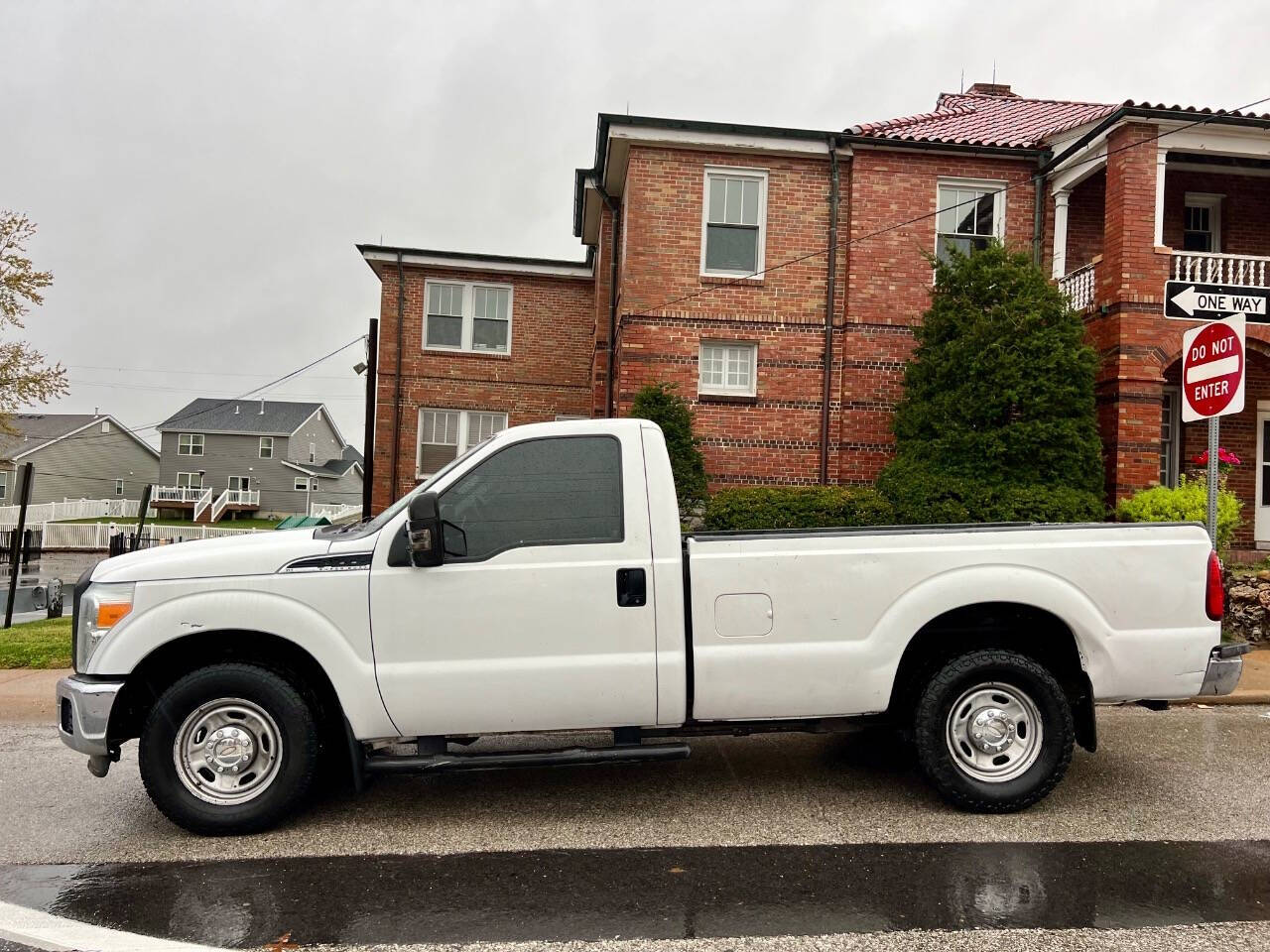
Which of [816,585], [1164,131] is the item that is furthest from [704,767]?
[1164,131]

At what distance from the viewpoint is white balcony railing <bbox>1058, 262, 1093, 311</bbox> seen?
13.3 meters

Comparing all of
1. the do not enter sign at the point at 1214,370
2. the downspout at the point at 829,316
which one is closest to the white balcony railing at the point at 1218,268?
the downspout at the point at 829,316

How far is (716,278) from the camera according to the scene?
1440 centimetres

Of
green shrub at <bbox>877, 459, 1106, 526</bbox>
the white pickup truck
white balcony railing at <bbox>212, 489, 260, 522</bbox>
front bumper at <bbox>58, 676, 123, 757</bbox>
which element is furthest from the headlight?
white balcony railing at <bbox>212, 489, 260, 522</bbox>

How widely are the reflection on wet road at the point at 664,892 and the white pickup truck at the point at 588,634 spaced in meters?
0.47

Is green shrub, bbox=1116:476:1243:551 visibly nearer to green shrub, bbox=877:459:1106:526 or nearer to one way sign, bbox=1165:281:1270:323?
green shrub, bbox=877:459:1106:526

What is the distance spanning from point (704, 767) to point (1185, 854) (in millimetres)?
2449

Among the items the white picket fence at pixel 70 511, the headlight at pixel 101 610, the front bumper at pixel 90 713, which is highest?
the headlight at pixel 101 610

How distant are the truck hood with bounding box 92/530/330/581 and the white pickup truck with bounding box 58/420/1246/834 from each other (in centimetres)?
1

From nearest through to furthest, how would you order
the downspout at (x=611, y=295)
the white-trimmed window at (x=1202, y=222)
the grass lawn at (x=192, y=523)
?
the white-trimmed window at (x=1202, y=222), the downspout at (x=611, y=295), the grass lawn at (x=192, y=523)

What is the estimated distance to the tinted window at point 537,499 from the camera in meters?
4.21

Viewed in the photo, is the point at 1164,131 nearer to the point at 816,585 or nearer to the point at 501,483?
the point at 816,585

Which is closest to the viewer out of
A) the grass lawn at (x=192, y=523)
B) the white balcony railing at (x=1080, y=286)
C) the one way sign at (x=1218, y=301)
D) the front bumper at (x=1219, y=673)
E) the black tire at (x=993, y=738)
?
the black tire at (x=993, y=738)

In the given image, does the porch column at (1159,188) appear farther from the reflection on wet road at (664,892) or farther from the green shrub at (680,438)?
the reflection on wet road at (664,892)
